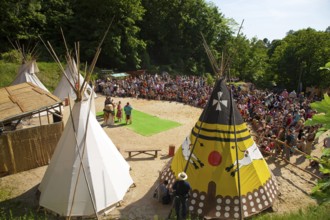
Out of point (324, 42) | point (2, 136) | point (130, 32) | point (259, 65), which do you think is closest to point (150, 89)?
point (130, 32)

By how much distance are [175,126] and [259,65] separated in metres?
29.5

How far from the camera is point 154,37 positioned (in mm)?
40438

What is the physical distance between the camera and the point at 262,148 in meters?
12.7

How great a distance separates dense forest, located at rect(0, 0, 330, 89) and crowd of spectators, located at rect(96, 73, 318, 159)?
5740mm

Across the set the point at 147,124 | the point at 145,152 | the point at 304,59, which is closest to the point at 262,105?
the point at 147,124

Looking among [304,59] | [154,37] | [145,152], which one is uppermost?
[154,37]

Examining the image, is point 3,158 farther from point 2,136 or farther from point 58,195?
point 58,195

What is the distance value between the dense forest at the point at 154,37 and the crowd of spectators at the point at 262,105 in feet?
18.8

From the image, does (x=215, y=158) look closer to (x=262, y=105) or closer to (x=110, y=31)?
(x=262, y=105)

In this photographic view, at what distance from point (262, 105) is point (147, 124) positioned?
7575 mm

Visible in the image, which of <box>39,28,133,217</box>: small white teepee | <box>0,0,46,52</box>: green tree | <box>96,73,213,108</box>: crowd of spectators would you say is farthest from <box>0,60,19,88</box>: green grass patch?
<box>39,28,133,217</box>: small white teepee

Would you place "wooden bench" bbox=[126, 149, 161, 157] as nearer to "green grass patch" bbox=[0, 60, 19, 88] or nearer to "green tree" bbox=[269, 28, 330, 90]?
"green grass patch" bbox=[0, 60, 19, 88]

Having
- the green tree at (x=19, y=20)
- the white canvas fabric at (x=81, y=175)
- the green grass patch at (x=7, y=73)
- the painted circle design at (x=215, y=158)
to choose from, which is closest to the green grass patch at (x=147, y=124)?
the white canvas fabric at (x=81, y=175)

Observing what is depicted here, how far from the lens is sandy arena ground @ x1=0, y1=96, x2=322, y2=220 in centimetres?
910
